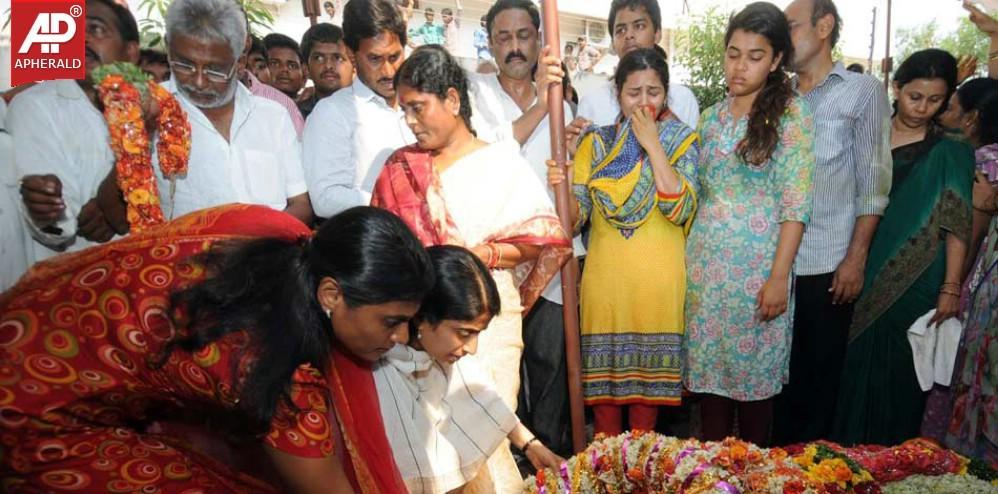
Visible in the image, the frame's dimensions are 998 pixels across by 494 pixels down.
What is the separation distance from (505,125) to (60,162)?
1.81 metres

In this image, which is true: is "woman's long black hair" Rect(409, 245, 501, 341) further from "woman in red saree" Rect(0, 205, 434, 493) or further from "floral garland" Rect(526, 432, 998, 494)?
"floral garland" Rect(526, 432, 998, 494)

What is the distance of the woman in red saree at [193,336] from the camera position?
59.9 inches

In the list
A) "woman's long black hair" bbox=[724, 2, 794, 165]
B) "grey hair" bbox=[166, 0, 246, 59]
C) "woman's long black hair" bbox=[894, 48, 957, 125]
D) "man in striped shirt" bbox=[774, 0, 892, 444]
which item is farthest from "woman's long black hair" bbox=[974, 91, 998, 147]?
"grey hair" bbox=[166, 0, 246, 59]

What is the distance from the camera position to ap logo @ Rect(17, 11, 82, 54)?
273 cm

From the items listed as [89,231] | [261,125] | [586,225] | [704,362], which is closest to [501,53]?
[586,225]

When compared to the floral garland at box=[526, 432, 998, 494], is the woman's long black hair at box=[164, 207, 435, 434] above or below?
above

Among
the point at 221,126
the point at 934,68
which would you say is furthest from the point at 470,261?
the point at 934,68

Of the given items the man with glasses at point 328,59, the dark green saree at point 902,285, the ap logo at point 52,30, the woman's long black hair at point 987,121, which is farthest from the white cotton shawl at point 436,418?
the woman's long black hair at point 987,121

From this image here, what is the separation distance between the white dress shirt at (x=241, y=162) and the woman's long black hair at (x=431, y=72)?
2.15ft

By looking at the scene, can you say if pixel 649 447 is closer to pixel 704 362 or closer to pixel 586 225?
pixel 704 362

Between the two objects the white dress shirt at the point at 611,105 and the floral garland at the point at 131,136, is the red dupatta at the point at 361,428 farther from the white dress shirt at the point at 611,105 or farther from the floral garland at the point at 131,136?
the white dress shirt at the point at 611,105

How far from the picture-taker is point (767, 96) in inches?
113

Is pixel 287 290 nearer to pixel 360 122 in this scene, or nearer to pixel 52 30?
pixel 360 122

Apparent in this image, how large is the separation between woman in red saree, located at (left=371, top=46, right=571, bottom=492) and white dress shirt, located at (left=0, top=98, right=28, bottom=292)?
1.22 meters
